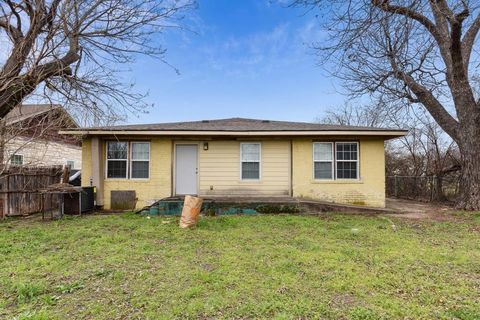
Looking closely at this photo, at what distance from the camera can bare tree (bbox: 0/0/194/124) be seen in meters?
6.08

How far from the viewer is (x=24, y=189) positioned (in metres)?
9.01

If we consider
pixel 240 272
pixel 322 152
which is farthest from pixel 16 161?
pixel 322 152

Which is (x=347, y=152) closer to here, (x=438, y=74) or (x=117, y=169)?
(x=438, y=74)

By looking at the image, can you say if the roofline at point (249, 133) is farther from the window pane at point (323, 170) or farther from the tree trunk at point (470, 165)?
the tree trunk at point (470, 165)

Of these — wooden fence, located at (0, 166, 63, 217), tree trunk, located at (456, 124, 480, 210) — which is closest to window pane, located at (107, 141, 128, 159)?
wooden fence, located at (0, 166, 63, 217)

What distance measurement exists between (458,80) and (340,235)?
789 centimetres

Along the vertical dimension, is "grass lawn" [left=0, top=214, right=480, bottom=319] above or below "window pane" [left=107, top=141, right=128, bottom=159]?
below

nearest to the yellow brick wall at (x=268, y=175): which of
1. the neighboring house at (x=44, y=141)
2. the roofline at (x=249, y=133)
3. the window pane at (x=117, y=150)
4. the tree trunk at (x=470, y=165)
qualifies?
the window pane at (x=117, y=150)

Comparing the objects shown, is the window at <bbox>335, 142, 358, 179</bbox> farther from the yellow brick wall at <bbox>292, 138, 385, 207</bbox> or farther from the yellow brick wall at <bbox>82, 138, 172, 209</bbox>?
the yellow brick wall at <bbox>82, 138, 172, 209</bbox>

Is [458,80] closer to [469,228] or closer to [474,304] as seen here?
[469,228]

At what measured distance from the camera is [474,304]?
9.86ft

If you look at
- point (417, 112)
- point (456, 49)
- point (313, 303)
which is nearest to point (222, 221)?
point (313, 303)

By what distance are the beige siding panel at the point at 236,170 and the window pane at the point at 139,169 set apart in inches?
79.9

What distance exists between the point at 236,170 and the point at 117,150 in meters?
4.47
